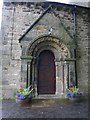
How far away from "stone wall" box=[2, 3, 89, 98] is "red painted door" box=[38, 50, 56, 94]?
48.0 inches

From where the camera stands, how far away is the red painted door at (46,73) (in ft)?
34.2

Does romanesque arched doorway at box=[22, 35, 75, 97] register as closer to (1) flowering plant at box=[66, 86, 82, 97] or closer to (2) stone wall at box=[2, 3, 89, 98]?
(1) flowering plant at box=[66, 86, 82, 97]

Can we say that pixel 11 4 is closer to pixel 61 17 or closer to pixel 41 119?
pixel 61 17

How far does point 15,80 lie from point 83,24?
528cm

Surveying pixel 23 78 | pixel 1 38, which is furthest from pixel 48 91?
pixel 1 38

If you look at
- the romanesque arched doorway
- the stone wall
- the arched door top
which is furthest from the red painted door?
the stone wall

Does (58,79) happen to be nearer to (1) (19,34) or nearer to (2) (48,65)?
(2) (48,65)

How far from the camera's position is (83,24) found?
11102mm

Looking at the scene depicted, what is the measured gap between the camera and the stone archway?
10.0 meters

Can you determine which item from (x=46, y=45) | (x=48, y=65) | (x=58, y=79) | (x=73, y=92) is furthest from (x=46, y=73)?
(x=73, y=92)

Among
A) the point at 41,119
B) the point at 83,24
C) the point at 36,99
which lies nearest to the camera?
the point at 41,119

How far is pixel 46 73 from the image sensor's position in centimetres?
1051

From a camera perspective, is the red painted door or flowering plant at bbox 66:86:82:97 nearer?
flowering plant at bbox 66:86:82:97

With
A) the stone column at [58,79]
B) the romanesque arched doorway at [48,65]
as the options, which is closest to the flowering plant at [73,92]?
the romanesque arched doorway at [48,65]
